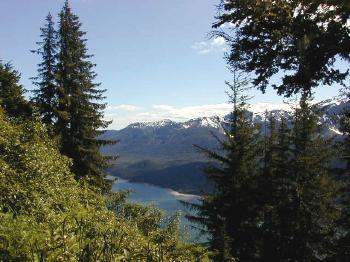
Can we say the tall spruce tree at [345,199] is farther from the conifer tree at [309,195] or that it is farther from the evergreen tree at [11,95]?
the evergreen tree at [11,95]

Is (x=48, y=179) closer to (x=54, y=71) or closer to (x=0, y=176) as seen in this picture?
(x=0, y=176)

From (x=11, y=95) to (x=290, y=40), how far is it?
94.6ft

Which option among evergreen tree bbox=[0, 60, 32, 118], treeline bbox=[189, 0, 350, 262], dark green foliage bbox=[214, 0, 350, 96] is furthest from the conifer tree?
evergreen tree bbox=[0, 60, 32, 118]

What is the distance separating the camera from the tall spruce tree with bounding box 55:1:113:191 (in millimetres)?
34250

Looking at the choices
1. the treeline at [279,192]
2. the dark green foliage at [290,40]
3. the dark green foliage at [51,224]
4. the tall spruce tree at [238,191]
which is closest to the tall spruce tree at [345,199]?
the treeline at [279,192]

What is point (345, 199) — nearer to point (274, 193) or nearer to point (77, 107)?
point (274, 193)

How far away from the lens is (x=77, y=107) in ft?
116

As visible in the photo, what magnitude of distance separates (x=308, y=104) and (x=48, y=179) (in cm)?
2084

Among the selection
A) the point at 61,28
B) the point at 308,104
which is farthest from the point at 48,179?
the point at 61,28

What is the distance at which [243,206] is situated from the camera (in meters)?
25.3

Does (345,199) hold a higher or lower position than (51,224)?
lower

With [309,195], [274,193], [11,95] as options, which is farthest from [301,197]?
[11,95]

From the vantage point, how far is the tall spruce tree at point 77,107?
3425 cm

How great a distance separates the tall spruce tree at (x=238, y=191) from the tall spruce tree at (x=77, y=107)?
1134 centimetres
